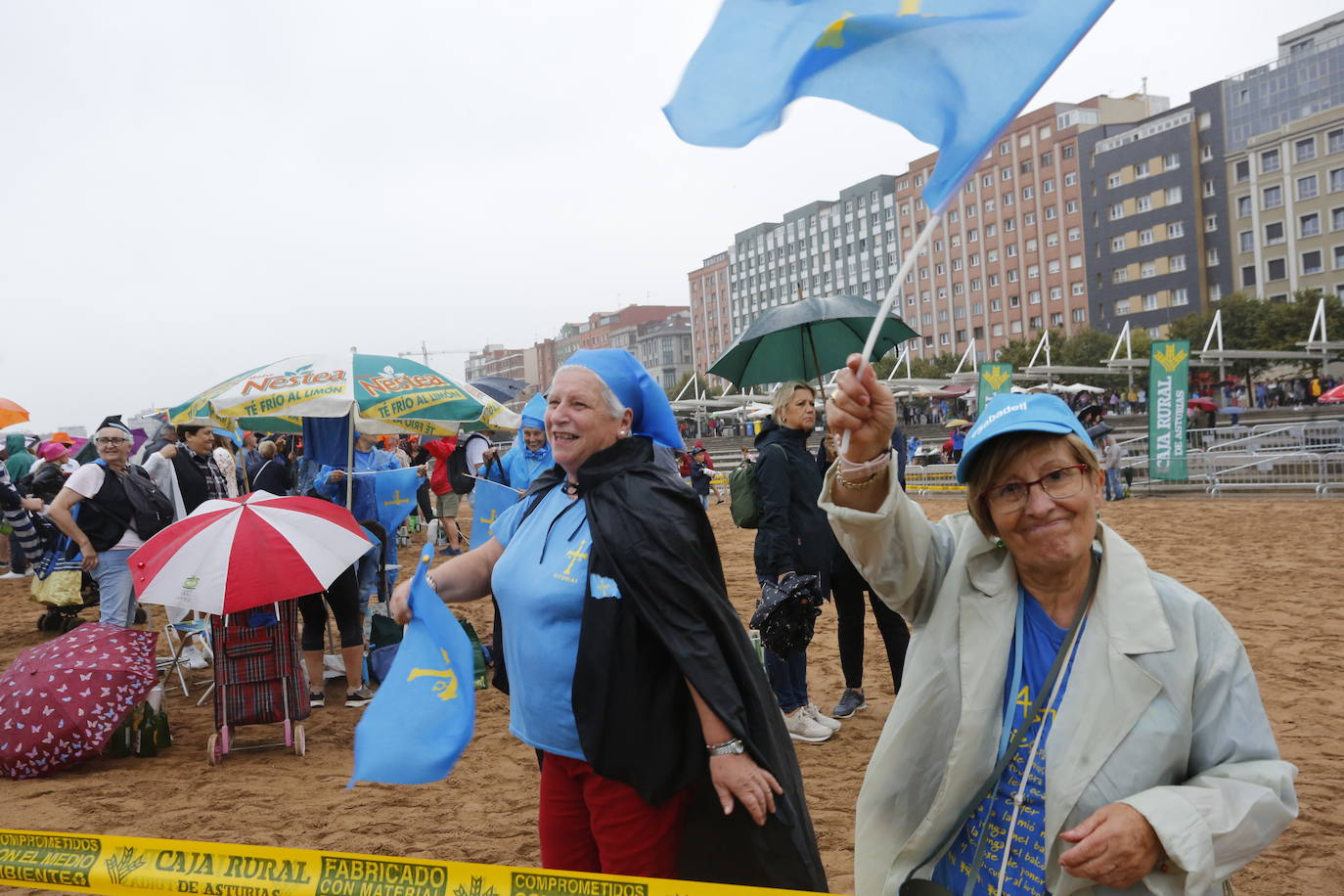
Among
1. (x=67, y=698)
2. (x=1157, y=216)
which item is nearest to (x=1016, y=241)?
(x=1157, y=216)

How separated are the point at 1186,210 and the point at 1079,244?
10265 millimetres

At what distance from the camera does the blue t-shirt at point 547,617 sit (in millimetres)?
2346

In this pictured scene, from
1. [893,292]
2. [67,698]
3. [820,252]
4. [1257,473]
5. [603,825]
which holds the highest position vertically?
[820,252]

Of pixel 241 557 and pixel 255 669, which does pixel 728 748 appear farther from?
pixel 255 669

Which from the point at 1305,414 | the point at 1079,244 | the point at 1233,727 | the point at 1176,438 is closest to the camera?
the point at 1233,727

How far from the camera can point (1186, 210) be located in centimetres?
6669

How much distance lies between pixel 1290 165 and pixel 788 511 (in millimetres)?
69922

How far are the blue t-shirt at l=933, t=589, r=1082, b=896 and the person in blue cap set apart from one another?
51cm

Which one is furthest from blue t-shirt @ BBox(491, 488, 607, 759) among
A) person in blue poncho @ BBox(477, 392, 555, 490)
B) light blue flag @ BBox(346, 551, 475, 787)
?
person in blue poncho @ BBox(477, 392, 555, 490)

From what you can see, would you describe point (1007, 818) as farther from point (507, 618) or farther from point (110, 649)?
point (110, 649)

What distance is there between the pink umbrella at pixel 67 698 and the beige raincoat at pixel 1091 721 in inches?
210

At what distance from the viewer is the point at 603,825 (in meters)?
2.35

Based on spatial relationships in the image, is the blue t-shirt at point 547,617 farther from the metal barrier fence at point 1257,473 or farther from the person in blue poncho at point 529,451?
the metal barrier fence at point 1257,473

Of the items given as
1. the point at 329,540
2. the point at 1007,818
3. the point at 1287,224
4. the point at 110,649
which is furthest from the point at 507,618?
the point at 1287,224
